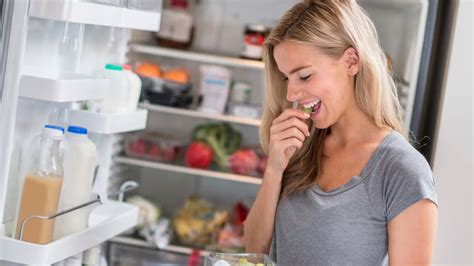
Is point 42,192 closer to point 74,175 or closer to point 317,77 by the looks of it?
point 74,175

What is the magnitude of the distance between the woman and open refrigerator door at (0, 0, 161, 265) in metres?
0.42

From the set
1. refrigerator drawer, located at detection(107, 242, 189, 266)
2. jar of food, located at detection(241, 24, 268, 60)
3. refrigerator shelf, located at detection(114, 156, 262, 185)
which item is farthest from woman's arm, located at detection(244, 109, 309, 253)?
jar of food, located at detection(241, 24, 268, 60)

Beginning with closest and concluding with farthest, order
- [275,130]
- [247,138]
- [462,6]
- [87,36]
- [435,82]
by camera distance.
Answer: [275,130]
[87,36]
[462,6]
[435,82]
[247,138]

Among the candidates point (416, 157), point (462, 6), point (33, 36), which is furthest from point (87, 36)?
point (462, 6)

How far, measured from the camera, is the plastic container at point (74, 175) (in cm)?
190

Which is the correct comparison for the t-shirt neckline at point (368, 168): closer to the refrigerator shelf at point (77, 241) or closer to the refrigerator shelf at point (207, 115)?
the refrigerator shelf at point (77, 241)

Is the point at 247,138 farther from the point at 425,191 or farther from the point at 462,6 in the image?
the point at 425,191

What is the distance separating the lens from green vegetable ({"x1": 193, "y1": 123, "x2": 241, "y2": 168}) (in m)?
4.27

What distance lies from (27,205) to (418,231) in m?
0.87

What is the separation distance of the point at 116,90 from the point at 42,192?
494 mm

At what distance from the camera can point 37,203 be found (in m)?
1.76

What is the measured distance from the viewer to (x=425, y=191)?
68.1 inches

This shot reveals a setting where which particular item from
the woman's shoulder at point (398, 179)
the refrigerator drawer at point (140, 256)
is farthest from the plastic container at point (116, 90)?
the refrigerator drawer at point (140, 256)

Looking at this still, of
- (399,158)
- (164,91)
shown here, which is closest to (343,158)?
(399,158)
